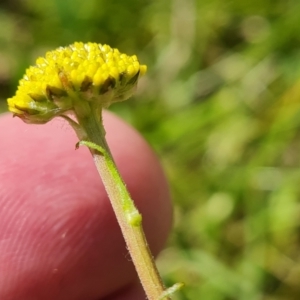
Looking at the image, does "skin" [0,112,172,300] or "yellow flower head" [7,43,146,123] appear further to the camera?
"skin" [0,112,172,300]

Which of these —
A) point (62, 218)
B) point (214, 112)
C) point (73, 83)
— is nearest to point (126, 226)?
point (73, 83)

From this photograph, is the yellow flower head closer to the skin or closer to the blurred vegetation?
the skin

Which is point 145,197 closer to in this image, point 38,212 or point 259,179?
point 38,212

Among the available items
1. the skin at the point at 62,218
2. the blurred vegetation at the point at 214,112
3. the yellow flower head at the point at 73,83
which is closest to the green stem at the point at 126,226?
the yellow flower head at the point at 73,83

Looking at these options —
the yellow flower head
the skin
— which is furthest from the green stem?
the skin

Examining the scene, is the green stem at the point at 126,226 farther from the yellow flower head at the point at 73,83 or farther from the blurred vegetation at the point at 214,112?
the blurred vegetation at the point at 214,112

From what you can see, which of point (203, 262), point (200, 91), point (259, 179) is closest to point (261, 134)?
point (259, 179)
